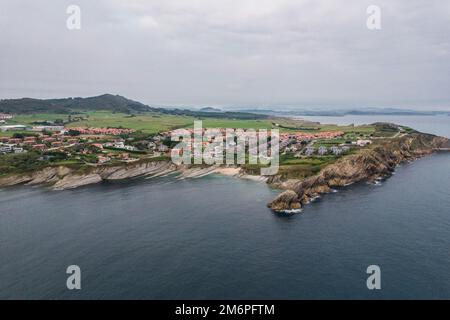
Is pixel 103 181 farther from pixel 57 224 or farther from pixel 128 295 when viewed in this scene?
pixel 128 295

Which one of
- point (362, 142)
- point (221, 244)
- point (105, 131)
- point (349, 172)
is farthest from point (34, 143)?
point (362, 142)

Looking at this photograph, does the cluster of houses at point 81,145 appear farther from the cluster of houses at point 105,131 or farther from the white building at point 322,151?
the white building at point 322,151

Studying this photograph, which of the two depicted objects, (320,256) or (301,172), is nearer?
(320,256)
